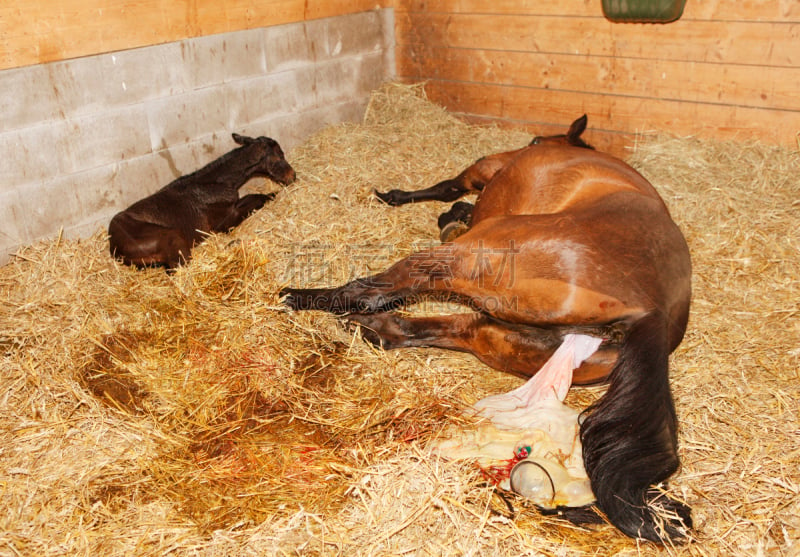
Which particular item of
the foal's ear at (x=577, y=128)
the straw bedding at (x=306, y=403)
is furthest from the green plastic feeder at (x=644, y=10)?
the straw bedding at (x=306, y=403)

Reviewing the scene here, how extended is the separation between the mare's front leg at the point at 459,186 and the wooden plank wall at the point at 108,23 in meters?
1.84

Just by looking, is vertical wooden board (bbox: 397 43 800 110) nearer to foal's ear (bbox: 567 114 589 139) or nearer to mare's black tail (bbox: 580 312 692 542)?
foal's ear (bbox: 567 114 589 139)

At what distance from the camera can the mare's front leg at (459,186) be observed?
417 cm

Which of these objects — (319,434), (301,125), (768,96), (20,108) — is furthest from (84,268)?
(768,96)

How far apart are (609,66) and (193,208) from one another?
371cm

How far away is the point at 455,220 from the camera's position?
429 cm

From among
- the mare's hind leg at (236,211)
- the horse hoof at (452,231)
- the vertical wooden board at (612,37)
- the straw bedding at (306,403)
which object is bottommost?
the straw bedding at (306,403)

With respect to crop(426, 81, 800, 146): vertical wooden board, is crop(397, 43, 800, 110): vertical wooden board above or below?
above

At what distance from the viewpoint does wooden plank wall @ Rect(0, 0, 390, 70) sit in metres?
3.49

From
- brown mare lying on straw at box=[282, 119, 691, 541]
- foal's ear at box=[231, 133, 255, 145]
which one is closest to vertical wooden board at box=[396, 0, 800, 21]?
brown mare lying on straw at box=[282, 119, 691, 541]

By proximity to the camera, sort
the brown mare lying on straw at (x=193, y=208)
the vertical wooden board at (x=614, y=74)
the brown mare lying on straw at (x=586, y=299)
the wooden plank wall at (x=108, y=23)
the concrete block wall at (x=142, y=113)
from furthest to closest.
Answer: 1. the vertical wooden board at (x=614, y=74)
2. the brown mare lying on straw at (x=193, y=208)
3. the concrete block wall at (x=142, y=113)
4. the wooden plank wall at (x=108, y=23)
5. the brown mare lying on straw at (x=586, y=299)

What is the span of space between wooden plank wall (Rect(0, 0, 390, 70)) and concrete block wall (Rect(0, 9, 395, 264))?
0.21ft

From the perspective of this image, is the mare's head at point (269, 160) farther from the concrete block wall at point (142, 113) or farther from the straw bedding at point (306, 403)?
the straw bedding at point (306, 403)

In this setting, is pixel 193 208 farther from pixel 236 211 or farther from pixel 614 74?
pixel 614 74
